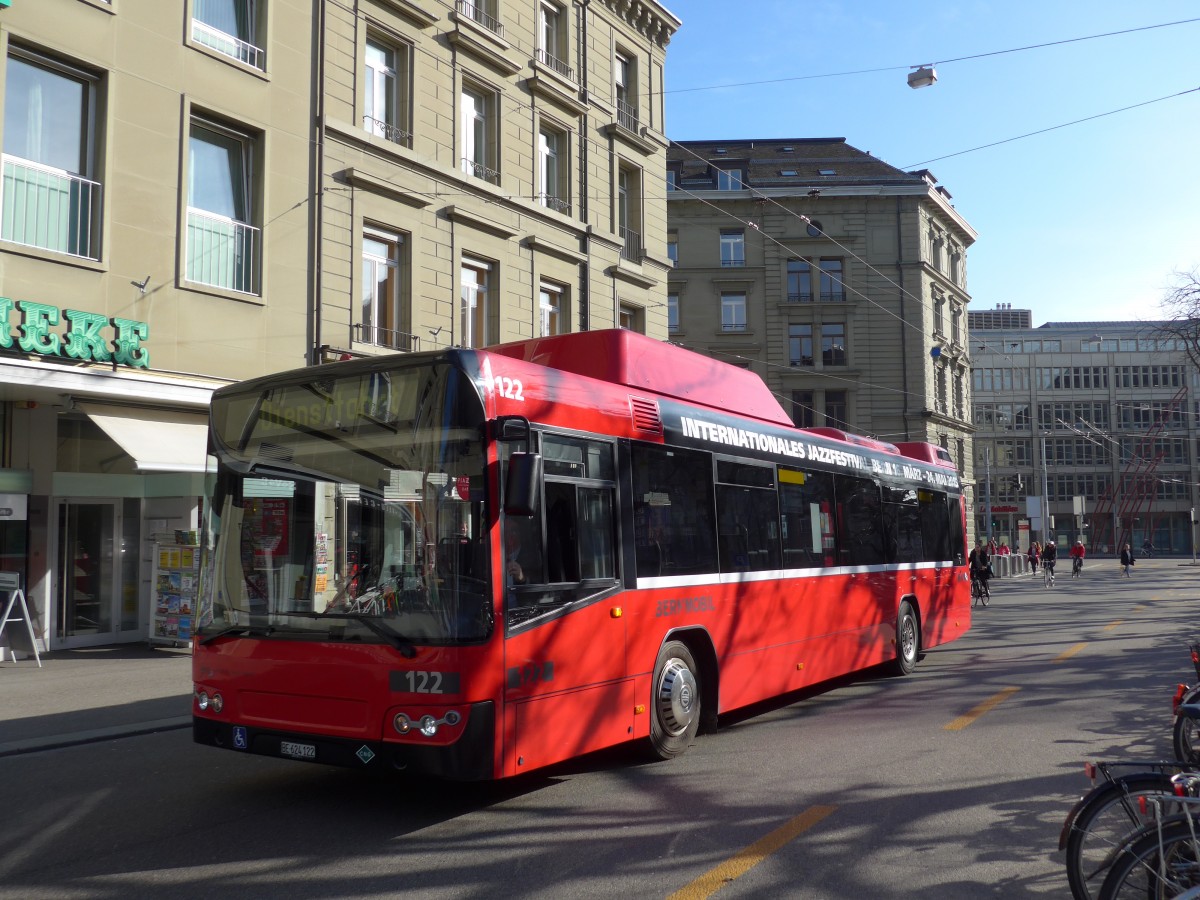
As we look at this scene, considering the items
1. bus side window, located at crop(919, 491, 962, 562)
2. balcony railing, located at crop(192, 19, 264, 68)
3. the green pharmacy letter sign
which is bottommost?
bus side window, located at crop(919, 491, 962, 562)

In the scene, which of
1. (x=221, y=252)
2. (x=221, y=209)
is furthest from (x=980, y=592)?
(x=221, y=209)

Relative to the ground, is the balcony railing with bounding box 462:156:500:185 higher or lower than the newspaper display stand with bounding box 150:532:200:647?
higher

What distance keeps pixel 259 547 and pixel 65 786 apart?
255cm

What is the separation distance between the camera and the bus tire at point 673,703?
312 inches

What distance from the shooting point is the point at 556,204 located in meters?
24.8

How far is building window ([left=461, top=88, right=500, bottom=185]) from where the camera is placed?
22250 millimetres

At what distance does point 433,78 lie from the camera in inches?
829

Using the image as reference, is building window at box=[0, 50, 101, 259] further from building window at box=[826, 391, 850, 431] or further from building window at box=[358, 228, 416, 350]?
building window at box=[826, 391, 850, 431]

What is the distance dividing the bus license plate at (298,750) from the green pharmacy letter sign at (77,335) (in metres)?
9.46

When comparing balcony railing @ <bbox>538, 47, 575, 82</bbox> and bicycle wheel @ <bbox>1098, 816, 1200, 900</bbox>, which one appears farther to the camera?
balcony railing @ <bbox>538, 47, 575, 82</bbox>

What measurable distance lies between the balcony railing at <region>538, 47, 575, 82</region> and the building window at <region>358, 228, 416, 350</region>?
22.2 ft

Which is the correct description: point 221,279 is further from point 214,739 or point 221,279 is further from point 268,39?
point 214,739

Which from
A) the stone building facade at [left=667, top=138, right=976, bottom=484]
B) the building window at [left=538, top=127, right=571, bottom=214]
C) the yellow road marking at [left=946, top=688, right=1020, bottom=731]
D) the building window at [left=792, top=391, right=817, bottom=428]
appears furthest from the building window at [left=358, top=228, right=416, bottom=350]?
the building window at [left=792, top=391, right=817, bottom=428]

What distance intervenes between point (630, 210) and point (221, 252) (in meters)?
13.6
